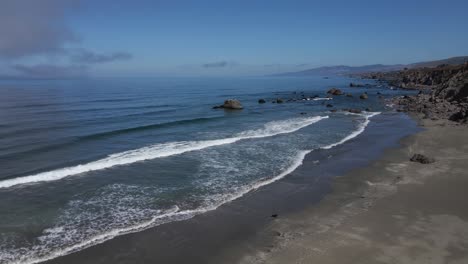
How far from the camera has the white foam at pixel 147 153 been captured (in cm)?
1828

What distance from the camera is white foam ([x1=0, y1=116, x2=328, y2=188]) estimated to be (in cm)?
1828

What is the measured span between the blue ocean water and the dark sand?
70 cm

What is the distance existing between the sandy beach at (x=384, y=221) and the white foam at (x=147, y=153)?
11.4 meters

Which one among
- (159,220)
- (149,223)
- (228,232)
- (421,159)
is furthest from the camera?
(421,159)

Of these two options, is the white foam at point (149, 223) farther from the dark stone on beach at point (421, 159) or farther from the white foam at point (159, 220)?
the dark stone on beach at point (421, 159)

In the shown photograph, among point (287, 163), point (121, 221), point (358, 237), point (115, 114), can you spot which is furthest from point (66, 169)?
point (115, 114)

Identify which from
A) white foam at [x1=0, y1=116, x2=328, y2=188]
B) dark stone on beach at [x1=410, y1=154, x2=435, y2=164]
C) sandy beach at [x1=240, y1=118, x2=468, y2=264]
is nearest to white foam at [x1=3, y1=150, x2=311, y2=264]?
sandy beach at [x1=240, y1=118, x2=468, y2=264]

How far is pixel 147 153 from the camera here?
77.8 feet

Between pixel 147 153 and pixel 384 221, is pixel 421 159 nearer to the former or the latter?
pixel 384 221

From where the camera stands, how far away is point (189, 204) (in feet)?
49.0

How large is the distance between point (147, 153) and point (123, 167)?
3386 millimetres

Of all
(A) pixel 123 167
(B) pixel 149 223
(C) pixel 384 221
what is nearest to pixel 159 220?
(B) pixel 149 223

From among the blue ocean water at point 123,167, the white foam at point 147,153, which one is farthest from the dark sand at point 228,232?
the white foam at point 147,153

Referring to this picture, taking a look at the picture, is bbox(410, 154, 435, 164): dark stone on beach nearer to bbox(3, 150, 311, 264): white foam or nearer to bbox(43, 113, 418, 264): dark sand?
bbox(43, 113, 418, 264): dark sand
